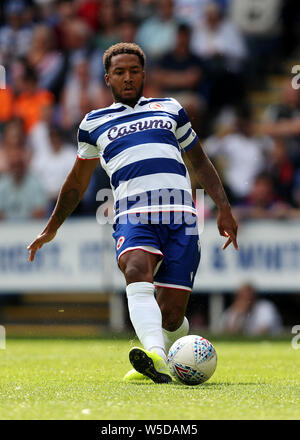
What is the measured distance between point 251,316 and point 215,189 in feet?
18.5

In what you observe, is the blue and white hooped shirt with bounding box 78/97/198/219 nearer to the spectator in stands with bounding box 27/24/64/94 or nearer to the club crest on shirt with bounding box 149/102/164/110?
the club crest on shirt with bounding box 149/102/164/110

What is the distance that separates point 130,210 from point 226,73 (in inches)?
313

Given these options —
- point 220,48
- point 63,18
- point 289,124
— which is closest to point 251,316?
point 289,124

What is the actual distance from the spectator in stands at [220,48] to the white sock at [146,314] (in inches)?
324

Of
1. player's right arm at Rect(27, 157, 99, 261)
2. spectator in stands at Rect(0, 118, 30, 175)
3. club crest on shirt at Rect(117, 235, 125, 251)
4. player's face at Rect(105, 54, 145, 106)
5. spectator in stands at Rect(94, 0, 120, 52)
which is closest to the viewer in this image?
club crest on shirt at Rect(117, 235, 125, 251)

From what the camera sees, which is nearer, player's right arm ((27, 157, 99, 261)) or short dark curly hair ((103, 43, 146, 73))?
short dark curly hair ((103, 43, 146, 73))

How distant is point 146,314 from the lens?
5355mm

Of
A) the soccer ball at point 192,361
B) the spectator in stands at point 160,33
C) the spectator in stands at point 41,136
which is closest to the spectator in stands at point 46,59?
the spectator in stands at point 41,136

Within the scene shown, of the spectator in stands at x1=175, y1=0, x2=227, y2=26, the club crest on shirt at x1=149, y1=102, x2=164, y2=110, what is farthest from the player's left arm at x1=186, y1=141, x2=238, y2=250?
the spectator in stands at x1=175, y1=0, x2=227, y2=26

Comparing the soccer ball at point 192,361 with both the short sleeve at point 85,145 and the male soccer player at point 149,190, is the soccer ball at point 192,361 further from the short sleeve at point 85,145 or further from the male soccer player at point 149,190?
the short sleeve at point 85,145

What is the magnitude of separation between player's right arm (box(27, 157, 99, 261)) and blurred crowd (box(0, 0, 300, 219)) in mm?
4851

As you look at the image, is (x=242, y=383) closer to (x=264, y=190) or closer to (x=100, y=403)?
Result: (x=100, y=403)

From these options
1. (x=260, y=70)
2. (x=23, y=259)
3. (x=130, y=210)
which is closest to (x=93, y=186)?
(x=23, y=259)

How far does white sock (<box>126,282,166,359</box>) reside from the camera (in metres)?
5.31
